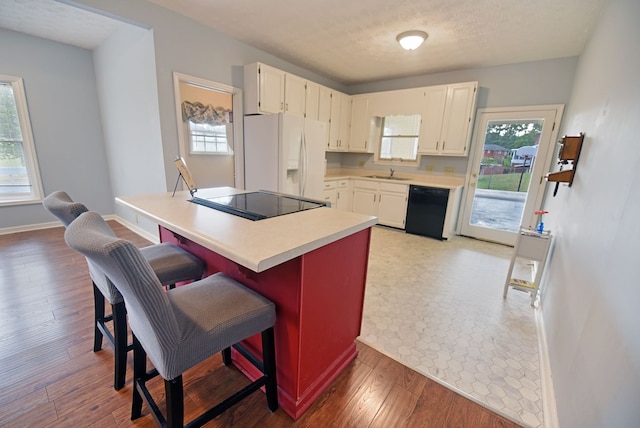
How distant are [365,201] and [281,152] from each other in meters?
2.11

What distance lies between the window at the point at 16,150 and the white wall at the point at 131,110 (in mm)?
859

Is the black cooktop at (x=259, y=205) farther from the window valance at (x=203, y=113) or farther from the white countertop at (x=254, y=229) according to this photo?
the window valance at (x=203, y=113)

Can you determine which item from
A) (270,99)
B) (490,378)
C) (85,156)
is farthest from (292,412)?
(85,156)

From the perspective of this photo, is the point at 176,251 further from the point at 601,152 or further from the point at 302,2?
the point at 601,152

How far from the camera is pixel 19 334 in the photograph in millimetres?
1772

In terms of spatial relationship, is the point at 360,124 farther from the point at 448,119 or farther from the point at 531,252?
the point at 531,252

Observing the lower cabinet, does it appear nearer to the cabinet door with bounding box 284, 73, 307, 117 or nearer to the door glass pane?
the door glass pane

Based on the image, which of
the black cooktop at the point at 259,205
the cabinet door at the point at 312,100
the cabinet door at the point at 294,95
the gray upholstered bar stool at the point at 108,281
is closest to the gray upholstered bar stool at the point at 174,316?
the gray upholstered bar stool at the point at 108,281

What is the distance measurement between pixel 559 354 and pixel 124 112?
494cm

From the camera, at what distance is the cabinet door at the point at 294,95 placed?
143 inches

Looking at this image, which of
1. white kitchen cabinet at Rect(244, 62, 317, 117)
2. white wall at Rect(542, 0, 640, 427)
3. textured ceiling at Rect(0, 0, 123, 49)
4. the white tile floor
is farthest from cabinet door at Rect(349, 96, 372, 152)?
textured ceiling at Rect(0, 0, 123, 49)

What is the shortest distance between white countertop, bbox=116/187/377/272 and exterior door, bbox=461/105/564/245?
3.52 metres

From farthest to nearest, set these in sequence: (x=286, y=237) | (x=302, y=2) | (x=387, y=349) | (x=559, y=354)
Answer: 1. (x=302, y=2)
2. (x=387, y=349)
3. (x=559, y=354)
4. (x=286, y=237)

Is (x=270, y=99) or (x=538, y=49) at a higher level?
(x=538, y=49)
